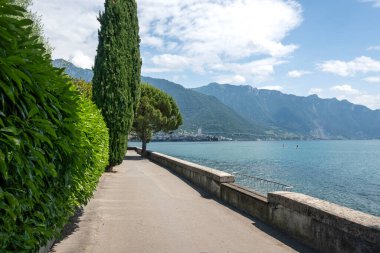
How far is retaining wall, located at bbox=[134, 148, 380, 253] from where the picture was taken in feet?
19.0

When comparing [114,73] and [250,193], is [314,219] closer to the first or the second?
[250,193]

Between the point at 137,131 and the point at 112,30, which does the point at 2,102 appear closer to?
the point at 112,30

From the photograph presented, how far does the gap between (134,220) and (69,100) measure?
528 centimetres

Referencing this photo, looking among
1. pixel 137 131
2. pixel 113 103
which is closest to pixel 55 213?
pixel 113 103

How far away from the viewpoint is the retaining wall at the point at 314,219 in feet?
19.0

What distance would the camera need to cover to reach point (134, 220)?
924 cm

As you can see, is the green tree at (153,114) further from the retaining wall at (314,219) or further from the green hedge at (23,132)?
the green hedge at (23,132)

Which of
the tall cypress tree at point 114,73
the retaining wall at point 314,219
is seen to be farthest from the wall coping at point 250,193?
the tall cypress tree at point 114,73

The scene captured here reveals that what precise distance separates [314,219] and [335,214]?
646 millimetres

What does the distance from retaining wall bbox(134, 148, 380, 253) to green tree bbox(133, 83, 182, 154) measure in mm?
29960

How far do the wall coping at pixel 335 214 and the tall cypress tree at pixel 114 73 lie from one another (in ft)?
44.9

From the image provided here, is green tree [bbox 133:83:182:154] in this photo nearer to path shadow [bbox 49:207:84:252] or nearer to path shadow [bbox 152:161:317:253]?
path shadow [bbox 152:161:317:253]

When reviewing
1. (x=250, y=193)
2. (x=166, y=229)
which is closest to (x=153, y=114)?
(x=250, y=193)

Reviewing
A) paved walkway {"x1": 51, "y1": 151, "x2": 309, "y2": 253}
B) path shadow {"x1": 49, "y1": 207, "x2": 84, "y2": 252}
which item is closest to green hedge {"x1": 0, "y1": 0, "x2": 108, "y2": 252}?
path shadow {"x1": 49, "y1": 207, "x2": 84, "y2": 252}
